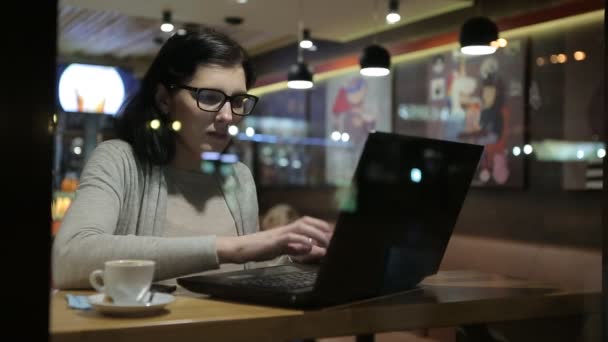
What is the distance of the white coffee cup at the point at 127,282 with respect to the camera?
2.70 feet

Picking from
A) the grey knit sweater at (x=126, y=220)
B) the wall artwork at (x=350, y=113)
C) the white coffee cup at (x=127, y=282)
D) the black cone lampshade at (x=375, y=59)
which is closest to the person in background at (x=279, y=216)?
the wall artwork at (x=350, y=113)

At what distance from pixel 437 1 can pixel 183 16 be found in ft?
5.48

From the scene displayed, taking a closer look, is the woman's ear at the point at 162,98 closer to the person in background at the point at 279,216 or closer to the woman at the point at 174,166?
the woman at the point at 174,166

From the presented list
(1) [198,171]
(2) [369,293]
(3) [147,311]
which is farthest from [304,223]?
(1) [198,171]

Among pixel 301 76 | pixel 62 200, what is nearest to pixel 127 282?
pixel 62 200

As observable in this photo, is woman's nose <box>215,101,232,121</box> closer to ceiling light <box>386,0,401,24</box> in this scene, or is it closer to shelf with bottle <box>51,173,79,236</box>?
shelf with bottle <box>51,173,79,236</box>

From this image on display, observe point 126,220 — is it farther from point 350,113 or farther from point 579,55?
point 350,113

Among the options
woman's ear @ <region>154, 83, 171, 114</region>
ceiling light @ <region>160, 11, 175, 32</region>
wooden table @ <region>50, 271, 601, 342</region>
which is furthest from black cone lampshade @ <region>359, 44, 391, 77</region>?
wooden table @ <region>50, 271, 601, 342</region>

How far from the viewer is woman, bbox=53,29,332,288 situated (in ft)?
3.76

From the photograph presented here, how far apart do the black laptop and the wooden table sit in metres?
0.02

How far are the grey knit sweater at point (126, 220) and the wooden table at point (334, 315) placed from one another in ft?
0.22

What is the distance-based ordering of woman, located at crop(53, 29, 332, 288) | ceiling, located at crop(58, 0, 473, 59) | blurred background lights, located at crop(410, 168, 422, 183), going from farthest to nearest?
ceiling, located at crop(58, 0, 473, 59)
woman, located at crop(53, 29, 332, 288)
blurred background lights, located at crop(410, 168, 422, 183)

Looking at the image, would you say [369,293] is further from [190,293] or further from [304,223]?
[190,293]

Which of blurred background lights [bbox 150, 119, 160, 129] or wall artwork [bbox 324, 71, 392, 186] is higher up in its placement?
wall artwork [bbox 324, 71, 392, 186]
